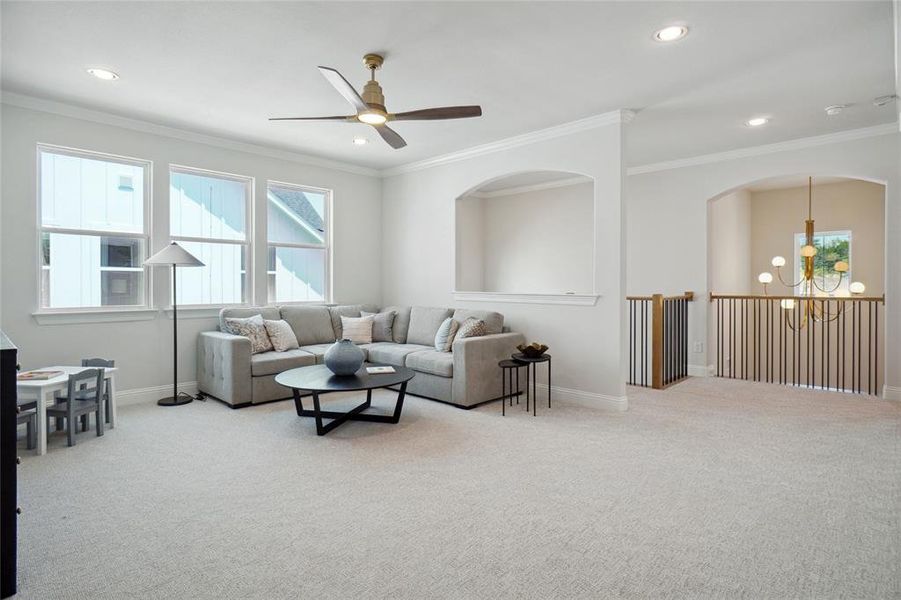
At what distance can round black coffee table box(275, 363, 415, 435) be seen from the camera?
3757 mm

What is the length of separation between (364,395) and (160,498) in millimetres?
2573

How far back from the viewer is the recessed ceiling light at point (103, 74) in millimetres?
3683

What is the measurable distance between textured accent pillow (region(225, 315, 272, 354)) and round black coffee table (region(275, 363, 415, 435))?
38.8 inches

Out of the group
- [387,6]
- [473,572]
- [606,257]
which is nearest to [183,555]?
[473,572]

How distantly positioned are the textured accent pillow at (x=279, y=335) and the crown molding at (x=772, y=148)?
167 inches

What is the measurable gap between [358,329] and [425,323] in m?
0.84

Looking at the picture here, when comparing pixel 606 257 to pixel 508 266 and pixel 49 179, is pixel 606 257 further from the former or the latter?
pixel 49 179

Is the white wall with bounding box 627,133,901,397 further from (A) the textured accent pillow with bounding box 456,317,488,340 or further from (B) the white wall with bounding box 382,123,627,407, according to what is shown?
(A) the textured accent pillow with bounding box 456,317,488,340

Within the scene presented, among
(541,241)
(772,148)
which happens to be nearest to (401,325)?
(541,241)

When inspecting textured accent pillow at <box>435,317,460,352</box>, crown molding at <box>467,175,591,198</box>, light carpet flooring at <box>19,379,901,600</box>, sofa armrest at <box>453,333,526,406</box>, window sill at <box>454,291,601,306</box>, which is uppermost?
crown molding at <box>467,175,591,198</box>

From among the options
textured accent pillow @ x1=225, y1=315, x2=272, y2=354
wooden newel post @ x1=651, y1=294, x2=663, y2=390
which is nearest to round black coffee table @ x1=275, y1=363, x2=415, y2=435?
textured accent pillow @ x1=225, y1=315, x2=272, y2=354

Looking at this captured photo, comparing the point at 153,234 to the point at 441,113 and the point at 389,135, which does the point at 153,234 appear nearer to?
the point at 389,135

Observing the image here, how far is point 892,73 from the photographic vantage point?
3.64 metres

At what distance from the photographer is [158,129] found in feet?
16.4
